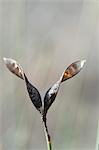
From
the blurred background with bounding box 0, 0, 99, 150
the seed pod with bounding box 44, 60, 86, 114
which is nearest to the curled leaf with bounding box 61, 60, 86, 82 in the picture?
the seed pod with bounding box 44, 60, 86, 114

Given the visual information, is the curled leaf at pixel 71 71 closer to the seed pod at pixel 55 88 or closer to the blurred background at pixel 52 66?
the seed pod at pixel 55 88

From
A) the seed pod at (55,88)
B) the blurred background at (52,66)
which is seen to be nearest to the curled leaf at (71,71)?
the seed pod at (55,88)

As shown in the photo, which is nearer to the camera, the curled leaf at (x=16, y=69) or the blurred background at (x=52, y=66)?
the curled leaf at (x=16, y=69)

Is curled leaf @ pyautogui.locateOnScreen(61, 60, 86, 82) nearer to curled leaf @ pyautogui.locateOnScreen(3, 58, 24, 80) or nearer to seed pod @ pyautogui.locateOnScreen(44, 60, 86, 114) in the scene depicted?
seed pod @ pyautogui.locateOnScreen(44, 60, 86, 114)

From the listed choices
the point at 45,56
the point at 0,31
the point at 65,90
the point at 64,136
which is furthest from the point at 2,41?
the point at 64,136

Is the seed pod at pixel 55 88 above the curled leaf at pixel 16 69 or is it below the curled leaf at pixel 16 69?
below

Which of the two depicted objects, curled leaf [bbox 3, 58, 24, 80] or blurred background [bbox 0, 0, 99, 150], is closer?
curled leaf [bbox 3, 58, 24, 80]

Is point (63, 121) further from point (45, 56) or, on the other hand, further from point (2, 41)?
point (2, 41)

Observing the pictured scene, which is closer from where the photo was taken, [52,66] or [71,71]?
[71,71]

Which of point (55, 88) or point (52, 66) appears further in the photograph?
point (52, 66)
